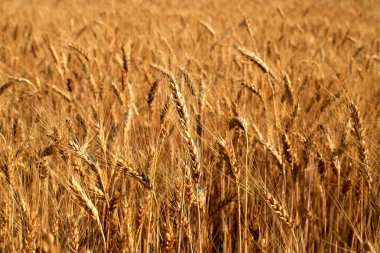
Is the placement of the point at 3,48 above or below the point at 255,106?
above

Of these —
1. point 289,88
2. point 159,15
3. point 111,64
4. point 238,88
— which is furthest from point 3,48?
point 159,15

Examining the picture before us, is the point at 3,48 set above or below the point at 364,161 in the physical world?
above

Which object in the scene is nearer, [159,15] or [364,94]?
[364,94]

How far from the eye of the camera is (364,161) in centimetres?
129

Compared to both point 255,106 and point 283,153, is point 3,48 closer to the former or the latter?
point 255,106

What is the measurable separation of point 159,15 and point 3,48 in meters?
4.43

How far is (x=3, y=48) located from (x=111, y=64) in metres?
1.20

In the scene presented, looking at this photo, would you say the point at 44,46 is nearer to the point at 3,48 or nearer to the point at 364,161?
the point at 3,48

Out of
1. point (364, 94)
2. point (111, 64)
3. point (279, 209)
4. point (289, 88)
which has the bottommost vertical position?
point (279, 209)

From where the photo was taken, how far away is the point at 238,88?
2.38 metres

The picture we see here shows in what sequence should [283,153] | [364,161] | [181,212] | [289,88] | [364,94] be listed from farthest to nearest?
1. [364,94]
2. [289,88]
3. [283,153]
4. [364,161]
5. [181,212]

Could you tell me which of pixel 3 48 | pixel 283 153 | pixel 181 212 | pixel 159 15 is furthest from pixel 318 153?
pixel 159 15

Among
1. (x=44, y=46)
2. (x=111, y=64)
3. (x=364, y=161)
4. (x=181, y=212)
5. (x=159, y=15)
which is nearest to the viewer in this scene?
(x=181, y=212)

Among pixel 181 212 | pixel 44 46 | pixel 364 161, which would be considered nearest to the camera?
pixel 181 212
